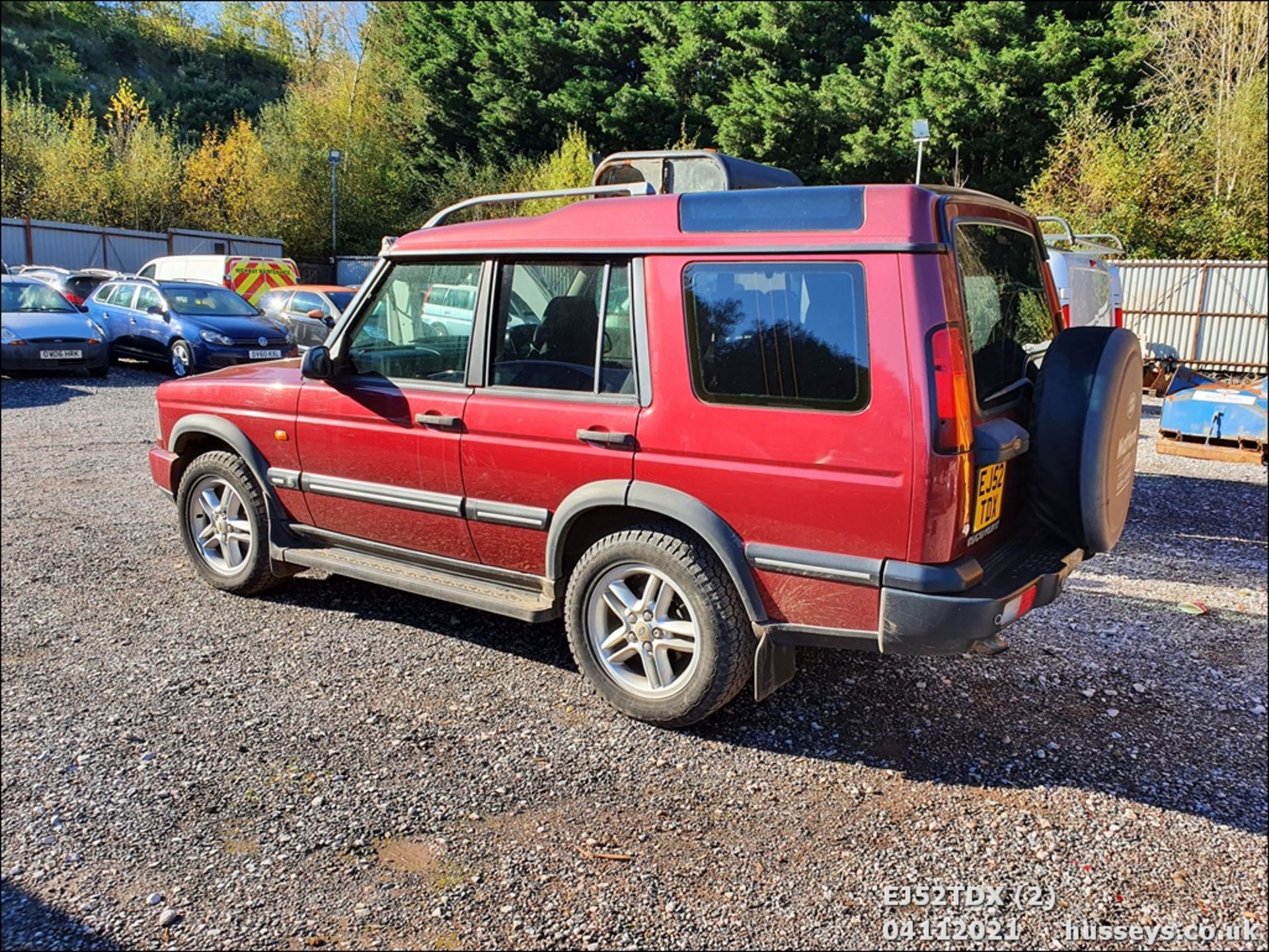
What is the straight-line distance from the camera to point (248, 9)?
5305mm

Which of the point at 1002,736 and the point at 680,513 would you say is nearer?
the point at 680,513

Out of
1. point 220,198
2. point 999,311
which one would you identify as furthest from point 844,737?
point 220,198

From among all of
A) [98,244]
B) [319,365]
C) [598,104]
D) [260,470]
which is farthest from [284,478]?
[598,104]

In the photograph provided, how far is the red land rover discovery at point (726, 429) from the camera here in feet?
10.2

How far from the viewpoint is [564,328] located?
3.91 m

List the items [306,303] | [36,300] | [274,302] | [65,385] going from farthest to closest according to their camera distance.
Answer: [306,303]
[274,302]
[65,385]
[36,300]

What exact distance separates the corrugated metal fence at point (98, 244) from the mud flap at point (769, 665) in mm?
3331

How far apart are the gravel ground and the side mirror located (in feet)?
4.10

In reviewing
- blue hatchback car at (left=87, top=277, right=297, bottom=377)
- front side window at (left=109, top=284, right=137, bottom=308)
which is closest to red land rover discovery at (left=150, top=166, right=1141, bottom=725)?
blue hatchback car at (left=87, top=277, right=297, bottom=377)

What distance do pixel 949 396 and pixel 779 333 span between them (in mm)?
646

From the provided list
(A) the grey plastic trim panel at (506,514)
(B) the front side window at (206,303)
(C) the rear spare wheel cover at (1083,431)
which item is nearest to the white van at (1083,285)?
(C) the rear spare wheel cover at (1083,431)

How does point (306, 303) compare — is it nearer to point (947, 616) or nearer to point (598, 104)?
point (947, 616)

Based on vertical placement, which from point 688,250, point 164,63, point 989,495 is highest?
point 164,63

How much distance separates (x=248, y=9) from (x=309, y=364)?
241 centimetres
